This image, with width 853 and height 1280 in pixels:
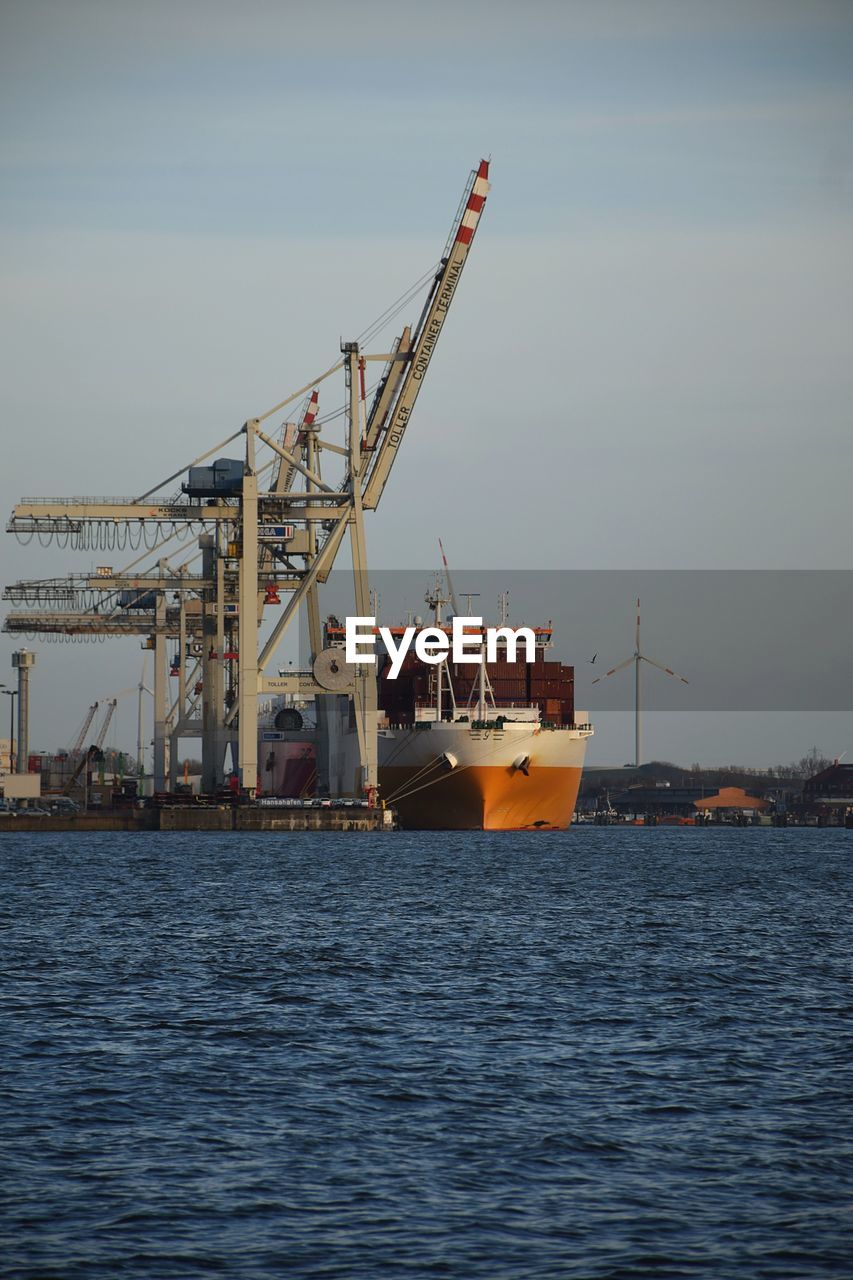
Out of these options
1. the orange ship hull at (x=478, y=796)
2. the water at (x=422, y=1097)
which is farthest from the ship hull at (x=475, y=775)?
the water at (x=422, y=1097)

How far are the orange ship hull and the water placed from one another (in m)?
58.0

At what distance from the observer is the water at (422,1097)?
1400 cm

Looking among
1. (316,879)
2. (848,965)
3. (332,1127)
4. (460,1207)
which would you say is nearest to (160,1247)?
(460,1207)

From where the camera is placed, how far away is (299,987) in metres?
29.0

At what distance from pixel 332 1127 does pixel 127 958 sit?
16.0 m

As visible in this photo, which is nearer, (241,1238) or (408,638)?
(241,1238)

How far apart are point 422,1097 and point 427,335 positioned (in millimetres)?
76121

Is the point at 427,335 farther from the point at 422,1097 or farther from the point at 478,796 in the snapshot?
the point at 422,1097

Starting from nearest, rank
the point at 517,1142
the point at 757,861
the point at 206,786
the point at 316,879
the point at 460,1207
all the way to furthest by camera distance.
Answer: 1. the point at 460,1207
2. the point at 517,1142
3. the point at 316,879
4. the point at 757,861
5. the point at 206,786

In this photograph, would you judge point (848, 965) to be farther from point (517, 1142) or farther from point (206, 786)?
point (206, 786)

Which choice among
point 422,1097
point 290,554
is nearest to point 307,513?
point 290,554

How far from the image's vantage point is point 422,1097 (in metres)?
19.8

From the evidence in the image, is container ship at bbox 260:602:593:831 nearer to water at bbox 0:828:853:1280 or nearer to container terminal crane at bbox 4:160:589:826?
container terminal crane at bbox 4:160:589:826

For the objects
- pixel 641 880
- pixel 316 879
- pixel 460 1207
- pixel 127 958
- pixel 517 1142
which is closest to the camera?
pixel 460 1207
